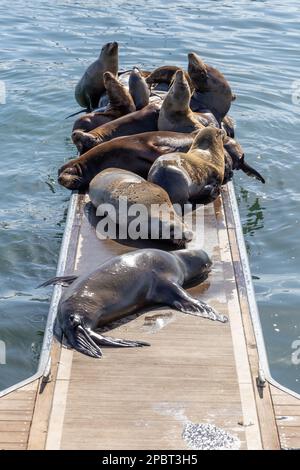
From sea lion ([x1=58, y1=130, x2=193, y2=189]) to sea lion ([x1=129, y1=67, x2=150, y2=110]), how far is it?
1512mm

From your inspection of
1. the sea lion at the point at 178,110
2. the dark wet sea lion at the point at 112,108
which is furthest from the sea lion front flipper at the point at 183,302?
the dark wet sea lion at the point at 112,108

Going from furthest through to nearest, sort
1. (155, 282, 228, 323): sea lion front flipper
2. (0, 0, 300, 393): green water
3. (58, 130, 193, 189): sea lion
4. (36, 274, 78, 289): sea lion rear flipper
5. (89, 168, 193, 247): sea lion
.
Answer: (58, 130, 193, 189): sea lion, (0, 0, 300, 393): green water, (89, 168, 193, 247): sea lion, (36, 274, 78, 289): sea lion rear flipper, (155, 282, 228, 323): sea lion front flipper

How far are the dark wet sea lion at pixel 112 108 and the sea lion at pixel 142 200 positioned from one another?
1947 millimetres

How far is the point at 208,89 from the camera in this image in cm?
1061

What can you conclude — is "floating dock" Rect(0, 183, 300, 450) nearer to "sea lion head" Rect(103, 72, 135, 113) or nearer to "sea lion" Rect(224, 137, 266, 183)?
"sea lion" Rect(224, 137, 266, 183)

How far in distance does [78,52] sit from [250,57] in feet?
10.7

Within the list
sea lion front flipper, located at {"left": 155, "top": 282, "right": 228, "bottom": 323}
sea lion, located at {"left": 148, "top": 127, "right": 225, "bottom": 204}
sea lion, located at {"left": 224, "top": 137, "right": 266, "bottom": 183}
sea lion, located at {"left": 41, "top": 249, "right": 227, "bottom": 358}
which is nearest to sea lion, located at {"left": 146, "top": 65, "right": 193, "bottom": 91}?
sea lion, located at {"left": 224, "top": 137, "right": 266, "bottom": 183}

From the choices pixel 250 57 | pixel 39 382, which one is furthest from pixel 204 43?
pixel 39 382

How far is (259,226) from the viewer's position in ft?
30.1

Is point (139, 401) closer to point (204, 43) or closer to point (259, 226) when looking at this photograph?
point (259, 226)

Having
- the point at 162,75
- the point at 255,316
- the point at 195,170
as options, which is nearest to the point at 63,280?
the point at 255,316

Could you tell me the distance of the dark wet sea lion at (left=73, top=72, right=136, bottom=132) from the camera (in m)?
9.98

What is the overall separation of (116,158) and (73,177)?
A: 461 mm

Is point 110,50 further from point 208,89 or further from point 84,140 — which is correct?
point 84,140
